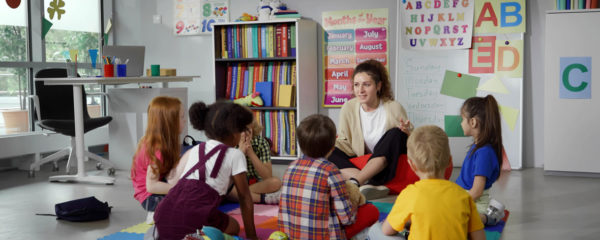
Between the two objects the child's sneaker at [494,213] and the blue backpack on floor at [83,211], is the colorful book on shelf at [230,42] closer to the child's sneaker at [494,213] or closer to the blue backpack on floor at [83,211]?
the blue backpack on floor at [83,211]

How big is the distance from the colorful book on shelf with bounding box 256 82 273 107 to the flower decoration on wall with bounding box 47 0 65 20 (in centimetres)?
203

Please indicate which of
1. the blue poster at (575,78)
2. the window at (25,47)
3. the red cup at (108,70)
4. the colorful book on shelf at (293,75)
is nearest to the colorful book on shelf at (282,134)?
the colorful book on shelf at (293,75)

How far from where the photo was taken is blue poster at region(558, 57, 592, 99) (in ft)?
14.5

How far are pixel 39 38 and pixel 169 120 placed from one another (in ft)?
10.6

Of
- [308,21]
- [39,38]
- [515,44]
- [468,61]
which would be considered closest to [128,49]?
[39,38]

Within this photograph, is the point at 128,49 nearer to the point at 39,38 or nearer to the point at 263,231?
the point at 39,38

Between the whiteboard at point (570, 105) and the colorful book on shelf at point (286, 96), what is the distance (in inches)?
79.9

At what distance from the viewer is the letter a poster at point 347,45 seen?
17.1 ft

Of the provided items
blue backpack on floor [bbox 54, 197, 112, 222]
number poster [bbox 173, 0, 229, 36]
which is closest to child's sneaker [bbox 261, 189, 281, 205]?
blue backpack on floor [bbox 54, 197, 112, 222]

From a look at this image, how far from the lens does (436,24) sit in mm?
4977

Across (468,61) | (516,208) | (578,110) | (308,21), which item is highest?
(308,21)

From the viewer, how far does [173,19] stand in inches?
234

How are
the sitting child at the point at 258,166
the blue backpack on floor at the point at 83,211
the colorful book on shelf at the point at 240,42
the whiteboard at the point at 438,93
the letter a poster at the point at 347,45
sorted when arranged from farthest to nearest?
1. the colorful book on shelf at the point at 240,42
2. the letter a poster at the point at 347,45
3. the whiteboard at the point at 438,93
4. the blue backpack on floor at the point at 83,211
5. the sitting child at the point at 258,166

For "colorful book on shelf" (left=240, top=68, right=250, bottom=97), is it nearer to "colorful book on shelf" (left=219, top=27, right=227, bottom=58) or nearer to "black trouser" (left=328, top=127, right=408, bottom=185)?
"colorful book on shelf" (left=219, top=27, right=227, bottom=58)
